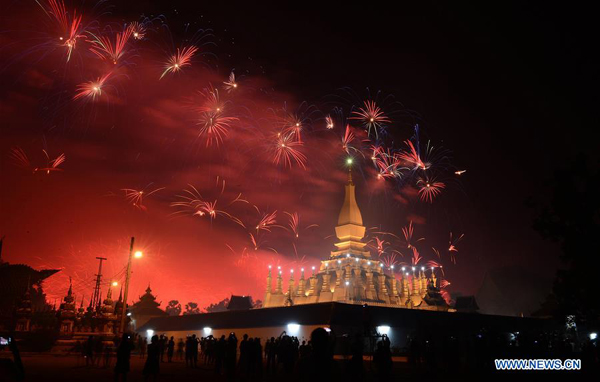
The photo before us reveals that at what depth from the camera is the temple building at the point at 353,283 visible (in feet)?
212

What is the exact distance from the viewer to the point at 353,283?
6575 cm

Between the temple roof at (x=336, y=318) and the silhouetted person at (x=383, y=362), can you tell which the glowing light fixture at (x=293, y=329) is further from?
the silhouetted person at (x=383, y=362)

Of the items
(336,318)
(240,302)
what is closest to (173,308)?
(240,302)

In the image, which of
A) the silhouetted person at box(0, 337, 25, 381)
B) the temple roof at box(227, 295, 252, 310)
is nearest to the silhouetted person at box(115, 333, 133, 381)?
the silhouetted person at box(0, 337, 25, 381)

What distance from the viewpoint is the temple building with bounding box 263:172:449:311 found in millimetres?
64500

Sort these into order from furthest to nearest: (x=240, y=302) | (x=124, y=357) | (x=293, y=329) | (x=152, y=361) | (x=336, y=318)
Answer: (x=240, y=302), (x=293, y=329), (x=336, y=318), (x=152, y=361), (x=124, y=357)

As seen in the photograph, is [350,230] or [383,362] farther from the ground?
[350,230]

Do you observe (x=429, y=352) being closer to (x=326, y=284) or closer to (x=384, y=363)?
(x=384, y=363)

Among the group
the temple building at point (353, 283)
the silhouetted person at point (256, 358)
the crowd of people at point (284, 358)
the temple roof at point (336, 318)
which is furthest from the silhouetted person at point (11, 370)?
the temple building at point (353, 283)

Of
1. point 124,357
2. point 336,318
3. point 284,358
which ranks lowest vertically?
point 284,358

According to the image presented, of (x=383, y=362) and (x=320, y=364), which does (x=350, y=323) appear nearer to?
(x=383, y=362)

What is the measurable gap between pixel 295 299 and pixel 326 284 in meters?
5.47

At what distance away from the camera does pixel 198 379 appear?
19.5 meters

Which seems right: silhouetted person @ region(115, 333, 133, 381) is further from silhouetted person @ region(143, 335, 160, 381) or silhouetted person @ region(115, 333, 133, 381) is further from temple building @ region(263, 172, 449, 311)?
temple building @ region(263, 172, 449, 311)
